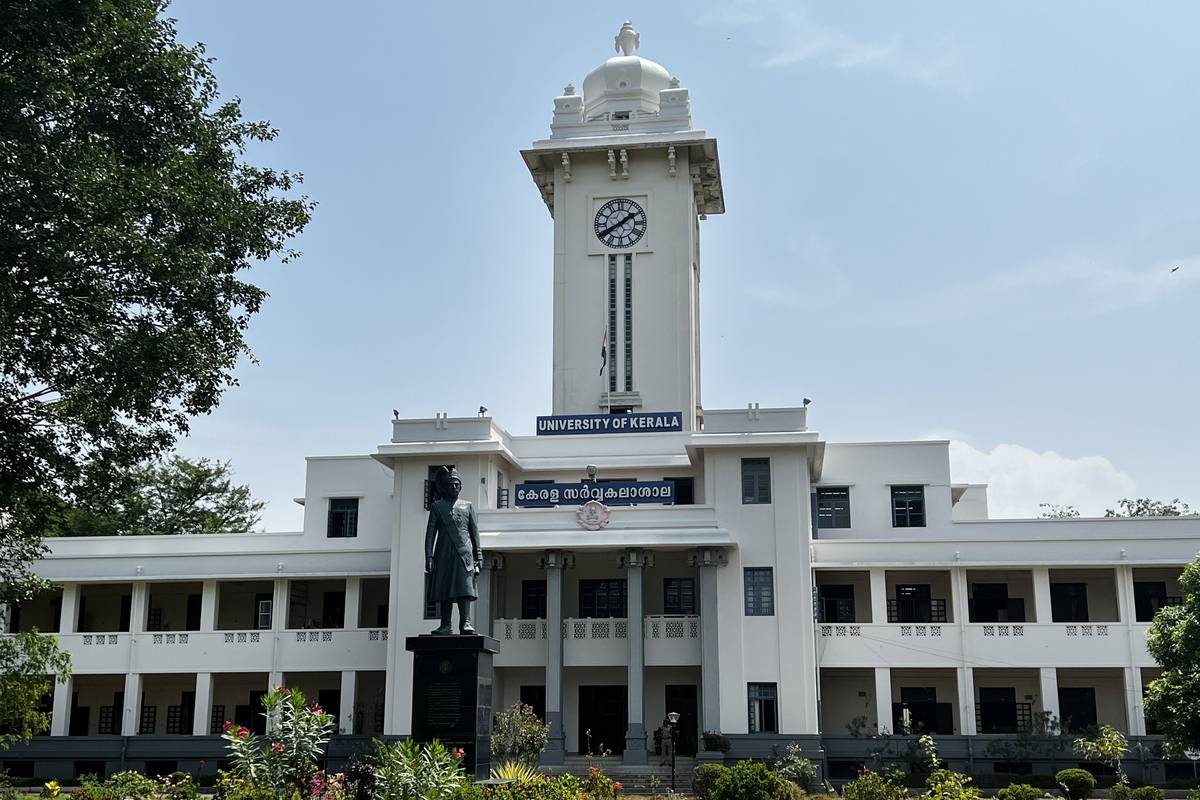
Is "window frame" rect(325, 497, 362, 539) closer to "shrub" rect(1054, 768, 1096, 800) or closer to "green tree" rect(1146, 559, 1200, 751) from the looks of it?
"shrub" rect(1054, 768, 1096, 800)

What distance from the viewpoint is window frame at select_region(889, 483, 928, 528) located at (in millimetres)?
40094

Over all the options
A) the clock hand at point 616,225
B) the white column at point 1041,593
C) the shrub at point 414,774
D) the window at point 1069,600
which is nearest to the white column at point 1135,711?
the white column at point 1041,593

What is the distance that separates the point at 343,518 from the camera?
42000mm

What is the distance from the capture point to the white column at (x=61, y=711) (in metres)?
39.1

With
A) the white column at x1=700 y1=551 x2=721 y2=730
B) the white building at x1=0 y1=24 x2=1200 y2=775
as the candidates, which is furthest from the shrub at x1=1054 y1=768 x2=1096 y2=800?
the white column at x1=700 y1=551 x2=721 y2=730

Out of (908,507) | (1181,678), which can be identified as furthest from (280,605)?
(1181,678)

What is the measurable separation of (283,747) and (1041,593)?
25732mm

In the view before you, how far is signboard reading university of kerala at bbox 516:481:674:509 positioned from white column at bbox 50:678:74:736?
16.0 m

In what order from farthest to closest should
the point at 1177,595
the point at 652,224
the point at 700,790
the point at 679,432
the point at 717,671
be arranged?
the point at 652,224
the point at 679,432
the point at 1177,595
the point at 717,671
the point at 700,790

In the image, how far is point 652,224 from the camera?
1857 inches

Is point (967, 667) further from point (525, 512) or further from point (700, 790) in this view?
point (525, 512)

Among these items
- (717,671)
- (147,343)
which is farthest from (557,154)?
(147,343)

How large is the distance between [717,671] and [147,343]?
66.0 ft

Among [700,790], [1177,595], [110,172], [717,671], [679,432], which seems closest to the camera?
[110,172]
